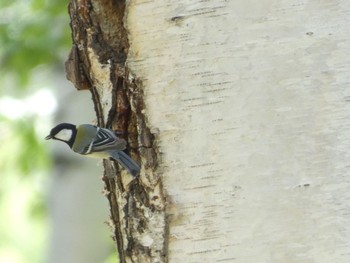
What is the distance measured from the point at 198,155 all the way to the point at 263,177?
0.36 ft

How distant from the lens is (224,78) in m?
1.31

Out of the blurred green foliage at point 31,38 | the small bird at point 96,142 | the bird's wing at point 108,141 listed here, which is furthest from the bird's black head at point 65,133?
the blurred green foliage at point 31,38

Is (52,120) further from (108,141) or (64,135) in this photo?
(108,141)

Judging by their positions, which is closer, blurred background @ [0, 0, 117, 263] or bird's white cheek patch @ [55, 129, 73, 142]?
bird's white cheek patch @ [55, 129, 73, 142]

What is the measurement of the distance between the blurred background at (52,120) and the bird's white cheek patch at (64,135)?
1.70 meters

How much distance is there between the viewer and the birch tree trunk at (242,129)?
1270 millimetres

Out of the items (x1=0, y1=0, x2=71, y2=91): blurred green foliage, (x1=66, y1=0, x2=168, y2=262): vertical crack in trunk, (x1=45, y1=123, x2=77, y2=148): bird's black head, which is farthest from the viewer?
(x1=0, y1=0, x2=71, y2=91): blurred green foliage

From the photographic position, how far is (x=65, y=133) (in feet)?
6.34

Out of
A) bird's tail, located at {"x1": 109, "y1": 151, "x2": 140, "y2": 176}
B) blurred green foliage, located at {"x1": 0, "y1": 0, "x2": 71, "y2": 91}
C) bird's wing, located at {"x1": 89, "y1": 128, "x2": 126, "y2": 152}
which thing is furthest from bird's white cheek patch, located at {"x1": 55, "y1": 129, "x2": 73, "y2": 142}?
blurred green foliage, located at {"x1": 0, "y1": 0, "x2": 71, "y2": 91}

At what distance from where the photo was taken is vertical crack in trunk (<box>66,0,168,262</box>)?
→ 4.52ft

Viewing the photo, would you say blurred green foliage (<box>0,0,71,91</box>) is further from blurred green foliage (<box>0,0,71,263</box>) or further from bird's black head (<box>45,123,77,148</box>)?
bird's black head (<box>45,123,77,148</box>)

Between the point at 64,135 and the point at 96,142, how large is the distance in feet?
1.11

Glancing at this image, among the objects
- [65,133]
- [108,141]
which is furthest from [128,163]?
[65,133]

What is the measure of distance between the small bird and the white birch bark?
0.09m
